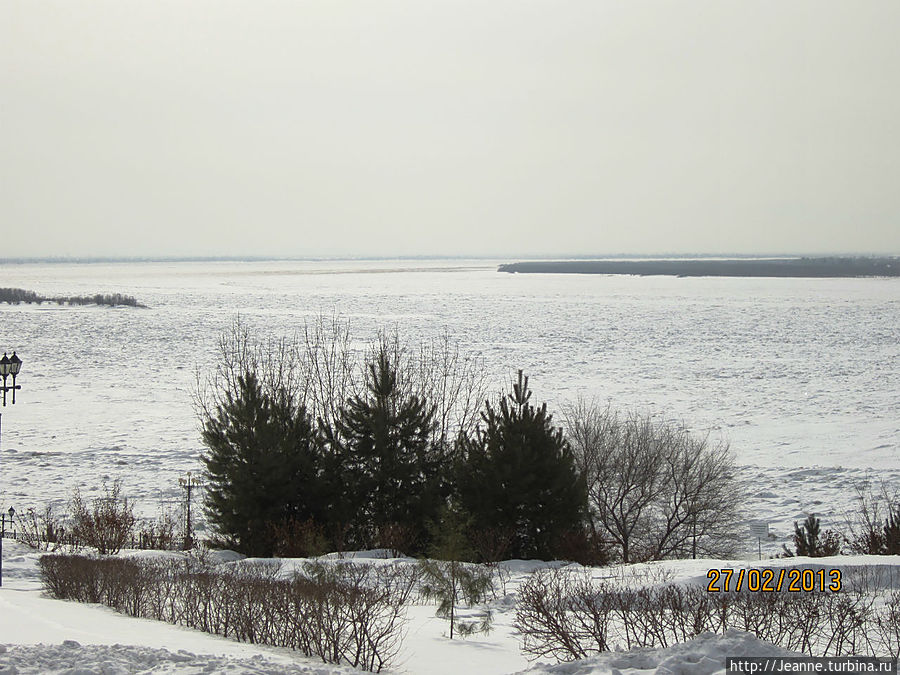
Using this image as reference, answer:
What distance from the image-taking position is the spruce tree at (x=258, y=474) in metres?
19.1

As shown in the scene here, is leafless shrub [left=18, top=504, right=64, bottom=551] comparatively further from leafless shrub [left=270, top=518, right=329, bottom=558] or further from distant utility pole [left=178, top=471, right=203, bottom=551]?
leafless shrub [left=270, top=518, right=329, bottom=558]

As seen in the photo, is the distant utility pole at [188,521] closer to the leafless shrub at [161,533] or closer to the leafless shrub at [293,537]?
the leafless shrub at [161,533]

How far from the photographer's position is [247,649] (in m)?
8.45

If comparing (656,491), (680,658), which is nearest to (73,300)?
(656,491)

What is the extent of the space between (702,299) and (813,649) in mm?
92120

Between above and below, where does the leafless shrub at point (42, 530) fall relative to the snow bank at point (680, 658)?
below

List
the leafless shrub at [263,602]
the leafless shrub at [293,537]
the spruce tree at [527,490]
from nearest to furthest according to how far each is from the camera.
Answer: the leafless shrub at [263,602] → the leafless shrub at [293,537] → the spruce tree at [527,490]

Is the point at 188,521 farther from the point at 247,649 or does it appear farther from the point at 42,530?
the point at 247,649

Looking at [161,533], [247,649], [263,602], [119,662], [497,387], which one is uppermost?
[119,662]

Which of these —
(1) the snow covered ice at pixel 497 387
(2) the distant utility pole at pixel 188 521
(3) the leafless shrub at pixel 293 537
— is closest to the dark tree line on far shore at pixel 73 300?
(1) the snow covered ice at pixel 497 387

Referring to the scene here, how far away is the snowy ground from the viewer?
A: 6.89m

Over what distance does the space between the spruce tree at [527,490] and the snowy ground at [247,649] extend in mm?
5188

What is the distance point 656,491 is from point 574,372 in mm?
19679

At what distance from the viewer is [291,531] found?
19.0 m
